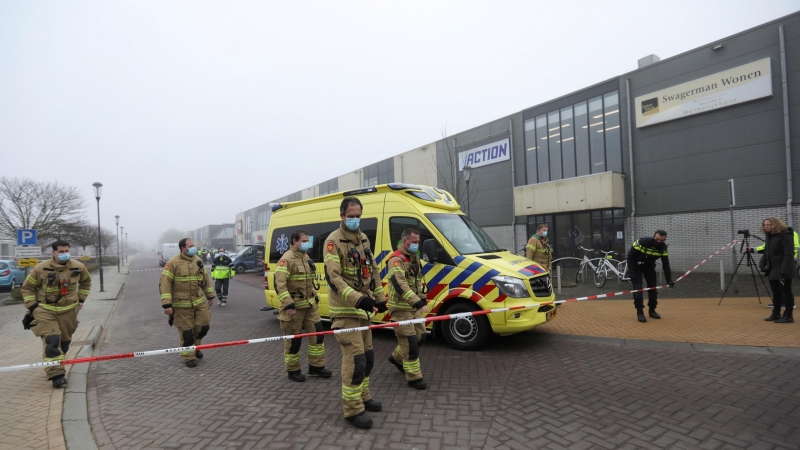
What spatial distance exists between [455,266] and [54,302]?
17.6 feet

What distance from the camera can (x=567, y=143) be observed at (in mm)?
19172

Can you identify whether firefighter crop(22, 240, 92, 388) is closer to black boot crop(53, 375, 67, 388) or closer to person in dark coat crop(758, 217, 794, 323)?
black boot crop(53, 375, 67, 388)

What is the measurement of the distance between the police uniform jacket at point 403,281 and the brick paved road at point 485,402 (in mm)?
966

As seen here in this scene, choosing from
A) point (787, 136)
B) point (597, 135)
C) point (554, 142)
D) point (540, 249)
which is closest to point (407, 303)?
point (540, 249)

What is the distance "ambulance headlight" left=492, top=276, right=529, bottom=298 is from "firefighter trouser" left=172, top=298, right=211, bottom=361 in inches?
174

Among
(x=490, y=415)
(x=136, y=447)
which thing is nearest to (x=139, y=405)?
(x=136, y=447)

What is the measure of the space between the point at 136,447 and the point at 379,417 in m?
2.10

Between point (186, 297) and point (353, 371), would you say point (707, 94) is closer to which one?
point (353, 371)

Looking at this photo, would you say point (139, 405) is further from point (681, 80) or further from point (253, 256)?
point (253, 256)

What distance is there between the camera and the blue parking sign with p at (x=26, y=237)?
1436cm

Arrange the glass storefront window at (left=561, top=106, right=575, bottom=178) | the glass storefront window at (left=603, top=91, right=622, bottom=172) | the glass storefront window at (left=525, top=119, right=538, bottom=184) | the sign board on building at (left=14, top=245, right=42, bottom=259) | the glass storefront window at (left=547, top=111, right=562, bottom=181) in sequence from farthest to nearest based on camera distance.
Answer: the glass storefront window at (left=525, top=119, right=538, bottom=184)
the glass storefront window at (left=547, top=111, right=562, bottom=181)
the glass storefront window at (left=561, top=106, right=575, bottom=178)
the glass storefront window at (left=603, top=91, right=622, bottom=172)
the sign board on building at (left=14, top=245, right=42, bottom=259)

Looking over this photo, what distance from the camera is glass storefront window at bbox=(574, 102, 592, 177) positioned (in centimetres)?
1838

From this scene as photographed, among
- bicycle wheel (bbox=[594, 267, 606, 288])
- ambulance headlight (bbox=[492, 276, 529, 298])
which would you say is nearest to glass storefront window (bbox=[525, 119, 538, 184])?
bicycle wheel (bbox=[594, 267, 606, 288])

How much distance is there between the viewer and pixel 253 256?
88.1ft
